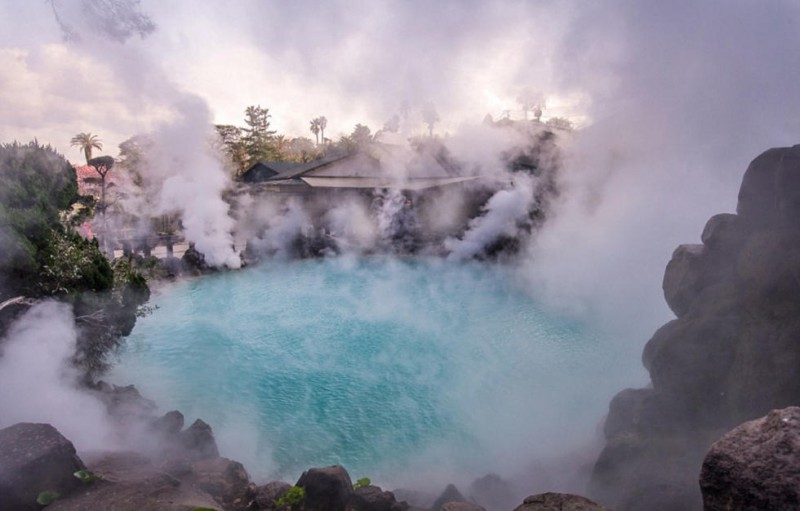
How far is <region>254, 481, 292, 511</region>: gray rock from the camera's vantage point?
268 inches

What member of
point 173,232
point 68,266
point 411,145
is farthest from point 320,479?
point 411,145

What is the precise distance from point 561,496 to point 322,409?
6.53 metres

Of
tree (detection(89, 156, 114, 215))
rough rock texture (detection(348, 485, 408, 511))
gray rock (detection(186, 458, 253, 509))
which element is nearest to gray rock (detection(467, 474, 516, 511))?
rough rock texture (detection(348, 485, 408, 511))

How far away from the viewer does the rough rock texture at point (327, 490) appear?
664 cm

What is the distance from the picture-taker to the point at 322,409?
34.2 ft

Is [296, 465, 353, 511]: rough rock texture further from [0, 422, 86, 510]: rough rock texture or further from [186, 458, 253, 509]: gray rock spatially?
[0, 422, 86, 510]: rough rock texture

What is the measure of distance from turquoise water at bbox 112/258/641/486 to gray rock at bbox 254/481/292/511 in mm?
1469

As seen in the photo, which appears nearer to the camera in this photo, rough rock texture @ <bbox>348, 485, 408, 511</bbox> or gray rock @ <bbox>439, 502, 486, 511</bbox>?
gray rock @ <bbox>439, 502, 486, 511</bbox>

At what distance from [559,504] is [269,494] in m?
4.22

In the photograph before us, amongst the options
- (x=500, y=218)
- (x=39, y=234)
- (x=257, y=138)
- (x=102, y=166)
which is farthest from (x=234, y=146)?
(x=39, y=234)

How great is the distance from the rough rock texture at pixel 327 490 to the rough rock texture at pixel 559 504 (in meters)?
2.88

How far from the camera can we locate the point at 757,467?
Result: 3.78m

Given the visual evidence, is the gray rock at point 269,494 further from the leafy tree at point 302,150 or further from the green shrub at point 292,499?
the leafy tree at point 302,150

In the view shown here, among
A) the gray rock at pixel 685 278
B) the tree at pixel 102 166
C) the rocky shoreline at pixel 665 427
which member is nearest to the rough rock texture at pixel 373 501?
the rocky shoreline at pixel 665 427
